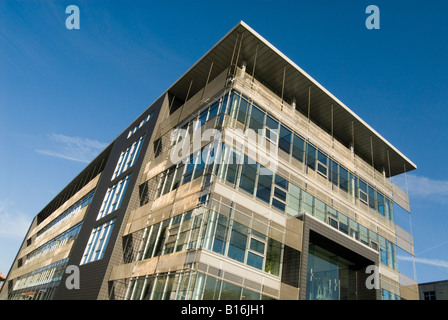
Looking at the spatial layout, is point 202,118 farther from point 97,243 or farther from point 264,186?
point 97,243

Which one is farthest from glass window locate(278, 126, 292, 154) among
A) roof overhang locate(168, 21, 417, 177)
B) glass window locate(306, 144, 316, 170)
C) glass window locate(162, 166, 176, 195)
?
glass window locate(162, 166, 176, 195)

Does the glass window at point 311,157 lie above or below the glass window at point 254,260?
above

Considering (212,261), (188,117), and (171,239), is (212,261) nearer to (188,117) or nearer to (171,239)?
(171,239)

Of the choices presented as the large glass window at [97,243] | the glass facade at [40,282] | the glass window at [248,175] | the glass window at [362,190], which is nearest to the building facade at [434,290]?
the glass window at [362,190]

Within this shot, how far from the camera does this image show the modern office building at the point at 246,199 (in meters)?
15.5

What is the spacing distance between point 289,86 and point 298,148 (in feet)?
14.0

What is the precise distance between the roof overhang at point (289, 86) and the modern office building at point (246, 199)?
84mm

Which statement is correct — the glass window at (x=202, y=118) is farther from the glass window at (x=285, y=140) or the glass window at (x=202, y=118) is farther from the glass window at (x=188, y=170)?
the glass window at (x=285, y=140)

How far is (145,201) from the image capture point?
71.3ft

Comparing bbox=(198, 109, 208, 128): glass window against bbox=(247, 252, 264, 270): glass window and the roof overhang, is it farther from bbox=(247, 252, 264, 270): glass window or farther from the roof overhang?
bbox=(247, 252, 264, 270): glass window

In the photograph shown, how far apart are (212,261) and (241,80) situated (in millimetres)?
10120

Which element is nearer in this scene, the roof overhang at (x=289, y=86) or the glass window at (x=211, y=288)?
the glass window at (x=211, y=288)

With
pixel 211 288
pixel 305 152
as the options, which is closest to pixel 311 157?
pixel 305 152
